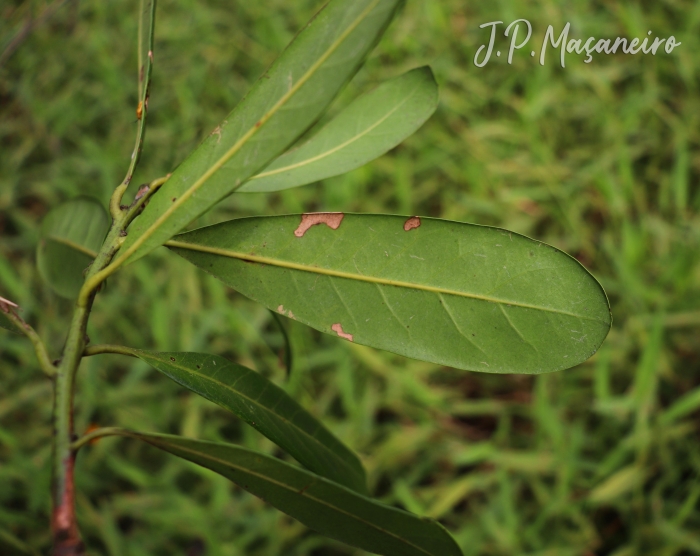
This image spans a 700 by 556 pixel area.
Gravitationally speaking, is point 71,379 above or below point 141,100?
below

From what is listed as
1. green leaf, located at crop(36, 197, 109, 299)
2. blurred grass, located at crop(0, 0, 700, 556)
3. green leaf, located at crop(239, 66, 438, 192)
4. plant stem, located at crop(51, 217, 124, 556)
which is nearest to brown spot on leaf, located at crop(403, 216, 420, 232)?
green leaf, located at crop(239, 66, 438, 192)

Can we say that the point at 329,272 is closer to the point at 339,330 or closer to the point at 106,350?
the point at 339,330

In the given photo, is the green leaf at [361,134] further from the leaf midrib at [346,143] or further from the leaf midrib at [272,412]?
the leaf midrib at [272,412]

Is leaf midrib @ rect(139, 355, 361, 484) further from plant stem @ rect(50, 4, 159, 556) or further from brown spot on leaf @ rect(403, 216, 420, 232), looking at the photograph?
brown spot on leaf @ rect(403, 216, 420, 232)

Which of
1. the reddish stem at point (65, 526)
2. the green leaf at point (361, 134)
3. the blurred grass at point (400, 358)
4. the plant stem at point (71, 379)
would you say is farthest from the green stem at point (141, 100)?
the blurred grass at point (400, 358)

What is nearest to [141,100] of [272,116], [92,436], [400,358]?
[272,116]

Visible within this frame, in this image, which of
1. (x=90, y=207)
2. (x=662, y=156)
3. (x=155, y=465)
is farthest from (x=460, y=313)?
(x=662, y=156)
